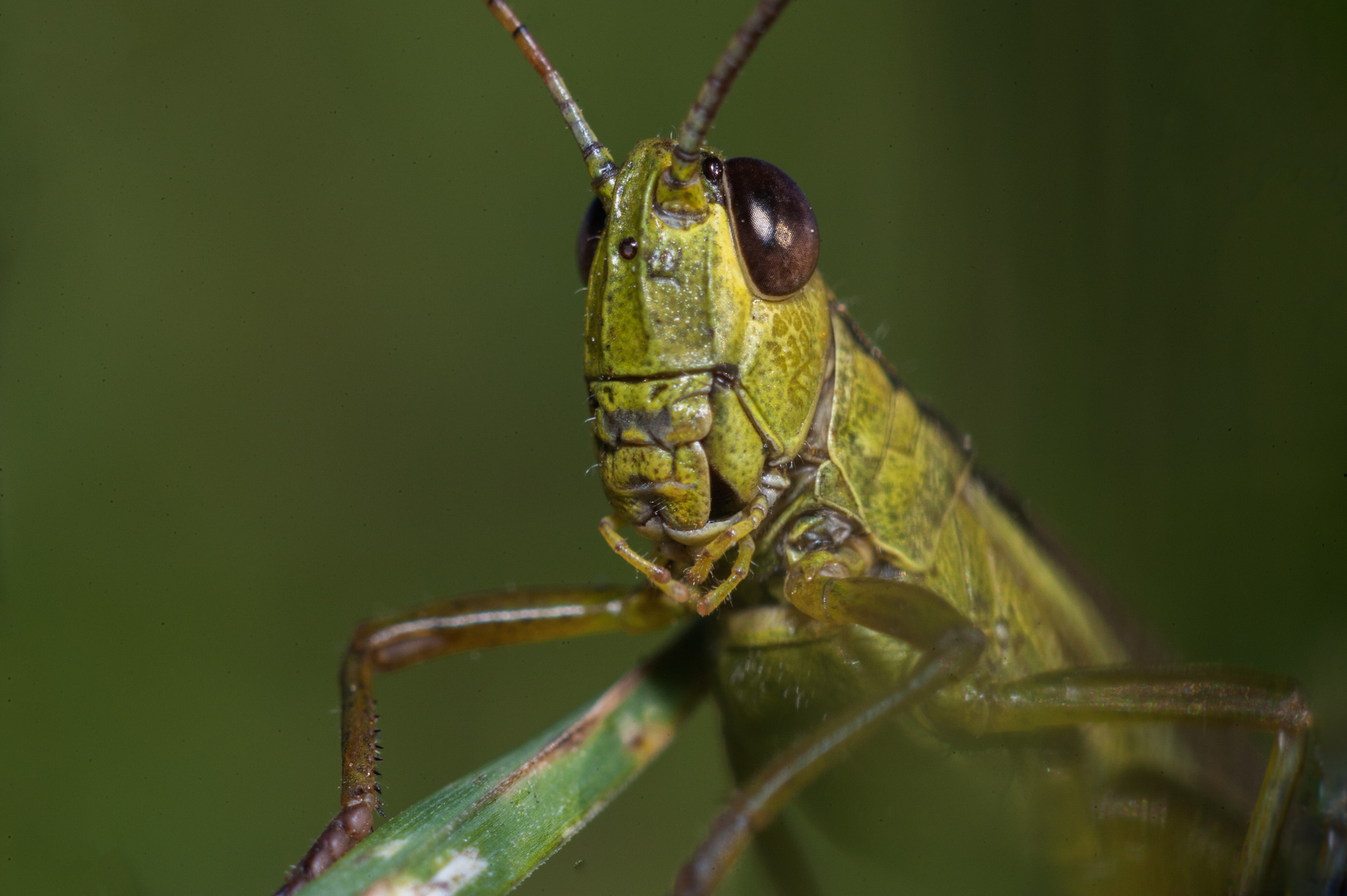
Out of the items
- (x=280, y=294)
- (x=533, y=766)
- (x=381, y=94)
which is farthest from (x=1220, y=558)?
(x=280, y=294)


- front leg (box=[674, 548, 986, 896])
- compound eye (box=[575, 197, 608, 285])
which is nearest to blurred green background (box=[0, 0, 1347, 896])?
front leg (box=[674, 548, 986, 896])

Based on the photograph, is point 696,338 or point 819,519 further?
point 819,519

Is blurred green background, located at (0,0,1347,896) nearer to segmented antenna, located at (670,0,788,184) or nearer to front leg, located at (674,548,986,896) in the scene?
front leg, located at (674,548,986,896)

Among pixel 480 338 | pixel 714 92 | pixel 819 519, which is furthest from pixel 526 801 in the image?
pixel 480 338

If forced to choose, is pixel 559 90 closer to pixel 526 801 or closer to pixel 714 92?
pixel 714 92

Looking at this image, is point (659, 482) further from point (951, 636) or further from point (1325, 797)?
point (1325, 797)

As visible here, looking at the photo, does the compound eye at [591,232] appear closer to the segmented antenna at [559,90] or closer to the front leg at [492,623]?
the segmented antenna at [559,90]
